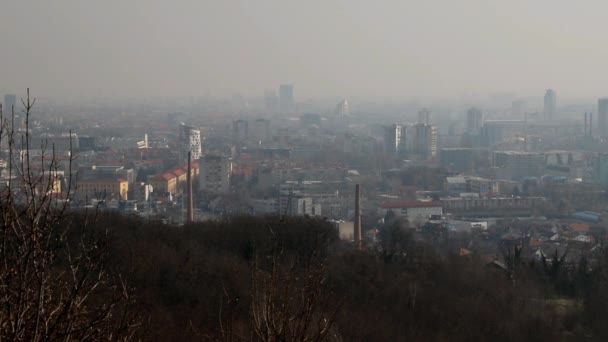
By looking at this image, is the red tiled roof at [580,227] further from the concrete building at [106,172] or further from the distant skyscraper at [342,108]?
the distant skyscraper at [342,108]

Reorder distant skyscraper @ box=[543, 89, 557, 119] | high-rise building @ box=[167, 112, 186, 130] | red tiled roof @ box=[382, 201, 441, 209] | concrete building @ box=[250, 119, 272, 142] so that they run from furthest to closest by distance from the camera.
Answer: distant skyscraper @ box=[543, 89, 557, 119] < high-rise building @ box=[167, 112, 186, 130] < concrete building @ box=[250, 119, 272, 142] < red tiled roof @ box=[382, 201, 441, 209]

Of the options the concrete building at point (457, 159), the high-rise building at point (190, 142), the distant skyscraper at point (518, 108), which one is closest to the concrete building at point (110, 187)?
the high-rise building at point (190, 142)

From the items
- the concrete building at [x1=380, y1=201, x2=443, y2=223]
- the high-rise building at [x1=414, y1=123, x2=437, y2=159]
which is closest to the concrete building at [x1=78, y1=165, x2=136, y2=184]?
the concrete building at [x1=380, y1=201, x2=443, y2=223]

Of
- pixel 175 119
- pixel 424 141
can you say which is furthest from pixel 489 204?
pixel 175 119

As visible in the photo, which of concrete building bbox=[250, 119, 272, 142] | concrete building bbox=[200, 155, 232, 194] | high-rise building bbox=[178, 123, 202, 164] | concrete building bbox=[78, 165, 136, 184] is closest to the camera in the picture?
concrete building bbox=[78, 165, 136, 184]

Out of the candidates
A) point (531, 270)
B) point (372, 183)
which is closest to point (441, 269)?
point (531, 270)

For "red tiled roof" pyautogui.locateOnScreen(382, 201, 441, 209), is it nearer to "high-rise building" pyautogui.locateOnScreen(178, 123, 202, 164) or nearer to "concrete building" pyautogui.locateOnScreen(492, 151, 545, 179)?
"concrete building" pyautogui.locateOnScreen(492, 151, 545, 179)
